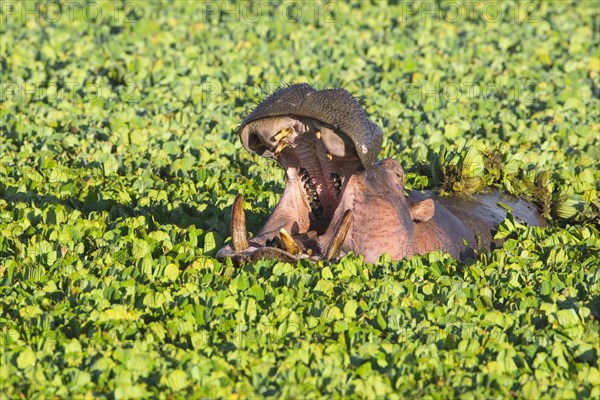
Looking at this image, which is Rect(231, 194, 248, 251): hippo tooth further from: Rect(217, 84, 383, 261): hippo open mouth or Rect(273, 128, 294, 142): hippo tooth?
Rect(273, 128, 294, 142): hippo tooth

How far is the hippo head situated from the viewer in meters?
4.62

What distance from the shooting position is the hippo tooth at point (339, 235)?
4.74 meters

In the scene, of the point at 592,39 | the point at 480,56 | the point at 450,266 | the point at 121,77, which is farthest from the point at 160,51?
the point at 450,266

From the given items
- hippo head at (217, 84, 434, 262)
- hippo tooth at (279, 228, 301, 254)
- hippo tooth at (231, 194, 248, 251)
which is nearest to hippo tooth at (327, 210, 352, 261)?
hippo head at (217, 84, 434, 262)

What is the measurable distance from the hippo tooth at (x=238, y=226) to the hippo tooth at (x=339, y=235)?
364 mm

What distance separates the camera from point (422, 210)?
513 cm

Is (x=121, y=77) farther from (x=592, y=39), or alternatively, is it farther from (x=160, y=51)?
(x=592, y=39)

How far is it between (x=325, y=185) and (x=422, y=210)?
454mm

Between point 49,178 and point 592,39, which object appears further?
point 592,39

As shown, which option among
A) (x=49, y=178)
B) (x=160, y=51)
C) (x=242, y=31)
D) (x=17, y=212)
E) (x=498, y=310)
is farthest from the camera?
(x=242, y=31)

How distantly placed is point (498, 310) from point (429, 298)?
277mm

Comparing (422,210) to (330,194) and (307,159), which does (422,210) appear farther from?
(307,159)

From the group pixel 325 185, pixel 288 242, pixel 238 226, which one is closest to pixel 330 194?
pixel 325 185

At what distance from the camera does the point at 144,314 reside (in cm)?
441
